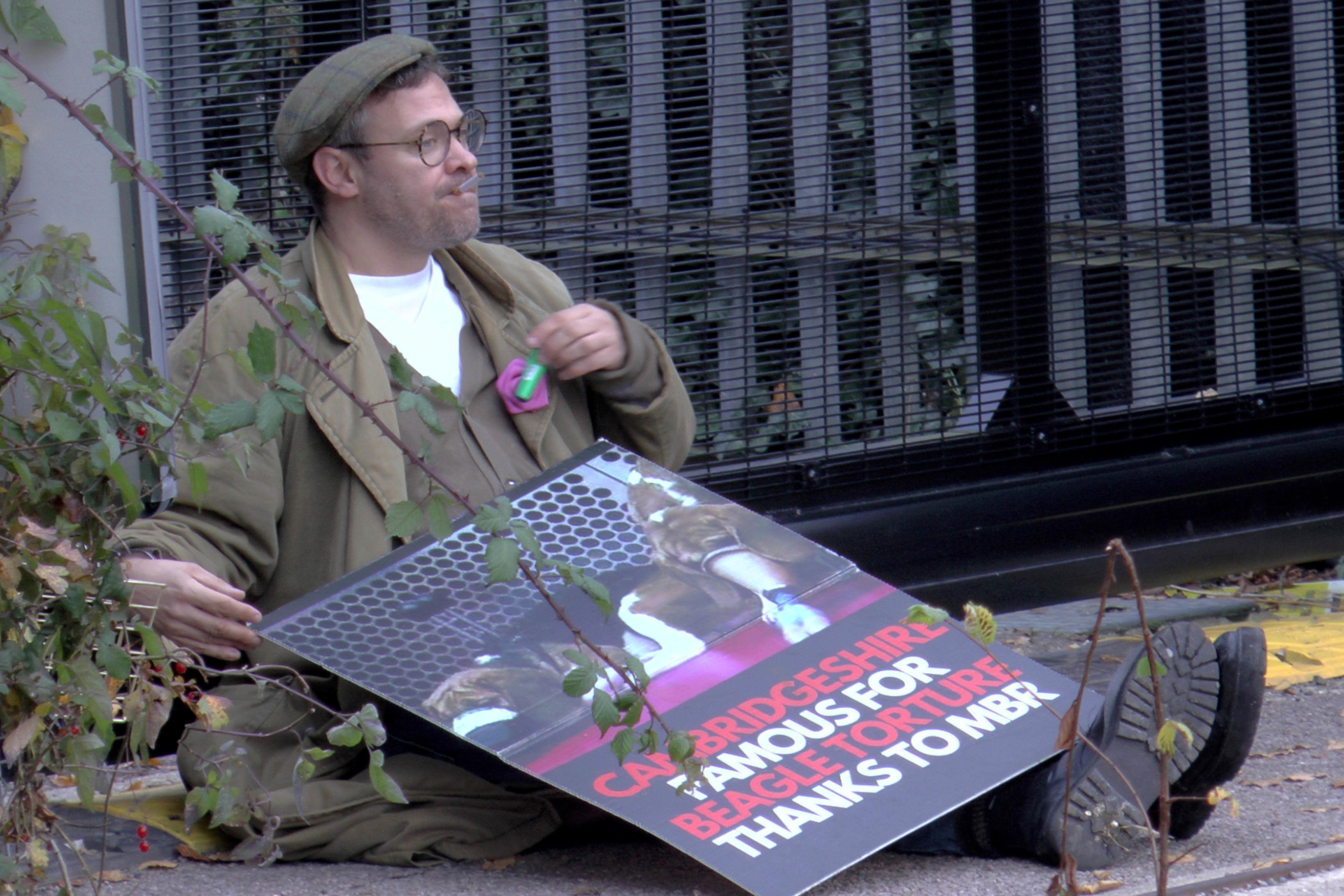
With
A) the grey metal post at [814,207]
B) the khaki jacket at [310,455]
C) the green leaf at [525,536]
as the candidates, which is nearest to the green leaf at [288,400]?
the green leaf at [525,536]

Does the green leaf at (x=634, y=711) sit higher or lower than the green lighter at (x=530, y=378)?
lower

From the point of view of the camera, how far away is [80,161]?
2939mm

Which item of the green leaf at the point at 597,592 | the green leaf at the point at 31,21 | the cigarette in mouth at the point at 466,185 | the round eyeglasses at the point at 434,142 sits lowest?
the green leaf at the point at 597,592

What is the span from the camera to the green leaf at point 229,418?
1488 mm

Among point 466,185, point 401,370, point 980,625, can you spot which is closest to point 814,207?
point 466,185

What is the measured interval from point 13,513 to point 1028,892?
141 centimetres

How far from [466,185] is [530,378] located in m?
0.39

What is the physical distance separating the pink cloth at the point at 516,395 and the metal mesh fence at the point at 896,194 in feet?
2.83

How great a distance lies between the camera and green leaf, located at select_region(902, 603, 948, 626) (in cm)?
163

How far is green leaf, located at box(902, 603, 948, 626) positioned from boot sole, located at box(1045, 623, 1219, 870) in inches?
25.5

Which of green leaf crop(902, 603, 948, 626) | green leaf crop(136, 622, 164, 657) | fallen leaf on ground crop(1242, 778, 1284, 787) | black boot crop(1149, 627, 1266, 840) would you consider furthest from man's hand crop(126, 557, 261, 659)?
fallen leaf on ground crop(1242, 778, 1284, 787)

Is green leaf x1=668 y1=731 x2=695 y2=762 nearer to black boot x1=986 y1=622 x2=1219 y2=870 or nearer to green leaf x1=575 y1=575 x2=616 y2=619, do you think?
green leaf x1=575 y1=575 x2=616 y2=619

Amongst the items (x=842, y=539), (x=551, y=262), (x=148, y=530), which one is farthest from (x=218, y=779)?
(x=842, y=539)

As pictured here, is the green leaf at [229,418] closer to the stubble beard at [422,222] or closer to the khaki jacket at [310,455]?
the khaki jacket at [310,455]
